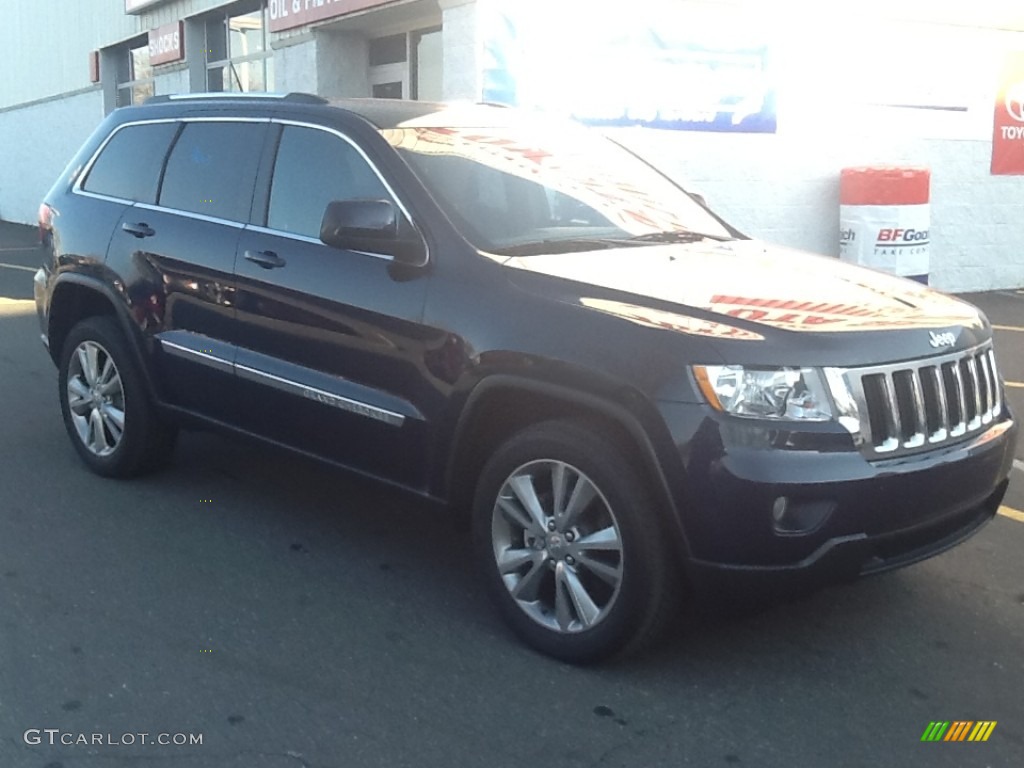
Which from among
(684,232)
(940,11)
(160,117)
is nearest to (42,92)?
(940,11)

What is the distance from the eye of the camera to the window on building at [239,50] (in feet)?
54.0

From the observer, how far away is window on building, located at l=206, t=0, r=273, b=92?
54.0ft

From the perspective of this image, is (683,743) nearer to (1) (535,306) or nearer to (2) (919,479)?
(2) (919,479)

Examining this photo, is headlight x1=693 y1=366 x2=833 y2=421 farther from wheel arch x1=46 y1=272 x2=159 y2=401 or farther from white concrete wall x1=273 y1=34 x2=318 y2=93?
white concrete wall x1=273 y1=34 x2=318 y2=93

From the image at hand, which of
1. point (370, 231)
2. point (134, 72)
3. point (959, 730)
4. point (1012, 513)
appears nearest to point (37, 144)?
point (134, 72)

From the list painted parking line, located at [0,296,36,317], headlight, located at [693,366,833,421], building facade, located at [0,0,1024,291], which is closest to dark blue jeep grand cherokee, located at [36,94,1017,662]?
headlight, located at [693,366,833,421]

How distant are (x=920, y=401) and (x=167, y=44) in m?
17.6

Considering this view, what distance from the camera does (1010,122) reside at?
13.7 m

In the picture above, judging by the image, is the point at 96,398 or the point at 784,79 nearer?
the point at 96,398

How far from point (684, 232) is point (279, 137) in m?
1.72

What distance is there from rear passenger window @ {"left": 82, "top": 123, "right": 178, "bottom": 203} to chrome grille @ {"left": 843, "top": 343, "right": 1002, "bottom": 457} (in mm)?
3499

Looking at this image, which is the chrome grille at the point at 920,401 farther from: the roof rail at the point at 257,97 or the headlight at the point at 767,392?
the roof rail at the point at 257,97

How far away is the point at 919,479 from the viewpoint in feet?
11.6

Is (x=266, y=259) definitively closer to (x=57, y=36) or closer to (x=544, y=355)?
(x=544, y=355)
